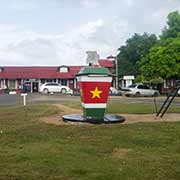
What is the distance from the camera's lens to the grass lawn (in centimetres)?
718

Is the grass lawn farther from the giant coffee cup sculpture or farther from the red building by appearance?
the red building

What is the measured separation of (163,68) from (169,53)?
1.74 m

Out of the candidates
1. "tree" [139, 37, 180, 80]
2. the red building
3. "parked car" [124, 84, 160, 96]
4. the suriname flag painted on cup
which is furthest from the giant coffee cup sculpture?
the red building

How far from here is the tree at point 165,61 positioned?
50.4 meters

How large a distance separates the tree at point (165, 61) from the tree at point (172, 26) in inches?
246

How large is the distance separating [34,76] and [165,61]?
27.4 m

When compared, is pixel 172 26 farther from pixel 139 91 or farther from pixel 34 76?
pixel 34 76

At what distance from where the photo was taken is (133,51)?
6656 centimetres

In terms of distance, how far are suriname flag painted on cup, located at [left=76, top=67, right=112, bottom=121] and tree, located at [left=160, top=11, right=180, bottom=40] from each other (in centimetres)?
4422

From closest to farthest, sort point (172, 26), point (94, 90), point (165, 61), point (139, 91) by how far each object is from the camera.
A: point (94, 90) < point (165, 61) < point (139, 91) < point (172, 26)

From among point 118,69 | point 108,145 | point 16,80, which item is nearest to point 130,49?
point 118,69

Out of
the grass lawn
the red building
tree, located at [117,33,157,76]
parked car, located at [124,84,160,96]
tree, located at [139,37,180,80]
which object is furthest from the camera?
the red building

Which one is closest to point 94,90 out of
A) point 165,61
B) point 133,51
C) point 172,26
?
point 165,61

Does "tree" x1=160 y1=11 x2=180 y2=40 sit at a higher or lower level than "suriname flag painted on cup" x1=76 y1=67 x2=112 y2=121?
higher
